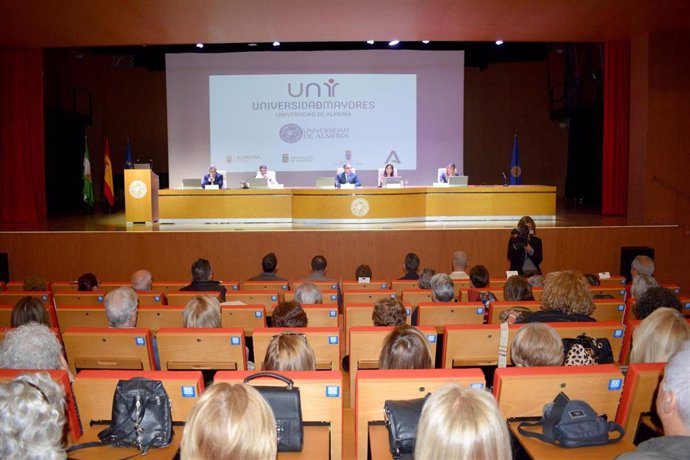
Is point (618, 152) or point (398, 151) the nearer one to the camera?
point (618, 152)

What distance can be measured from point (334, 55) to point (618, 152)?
21.3ft

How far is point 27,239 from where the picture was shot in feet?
28.9

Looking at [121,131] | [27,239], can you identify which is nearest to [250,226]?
[27,239]

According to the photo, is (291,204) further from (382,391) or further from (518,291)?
(382,391)

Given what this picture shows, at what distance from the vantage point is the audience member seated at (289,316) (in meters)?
3.61

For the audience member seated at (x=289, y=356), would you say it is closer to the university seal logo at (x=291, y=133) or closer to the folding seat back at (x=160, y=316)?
the folding seat back at (x=160, y=316)

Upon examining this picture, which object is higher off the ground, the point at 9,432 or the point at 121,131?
the point at 121,131

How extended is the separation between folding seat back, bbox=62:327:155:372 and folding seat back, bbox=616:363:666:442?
237 cm

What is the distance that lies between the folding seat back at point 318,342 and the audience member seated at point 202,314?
17.7 inches

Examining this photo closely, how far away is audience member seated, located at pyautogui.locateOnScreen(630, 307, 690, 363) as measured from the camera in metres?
2.58

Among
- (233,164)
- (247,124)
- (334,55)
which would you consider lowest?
(233,164)

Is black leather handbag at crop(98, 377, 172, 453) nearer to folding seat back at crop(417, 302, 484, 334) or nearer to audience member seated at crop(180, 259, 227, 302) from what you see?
folding seat back at crop(417, 302, 484, 334)

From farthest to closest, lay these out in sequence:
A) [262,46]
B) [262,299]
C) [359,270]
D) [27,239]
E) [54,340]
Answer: [262,46], [27,239], [359,270], [262,299], [54,340]

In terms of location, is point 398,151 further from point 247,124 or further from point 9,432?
point 9,432
